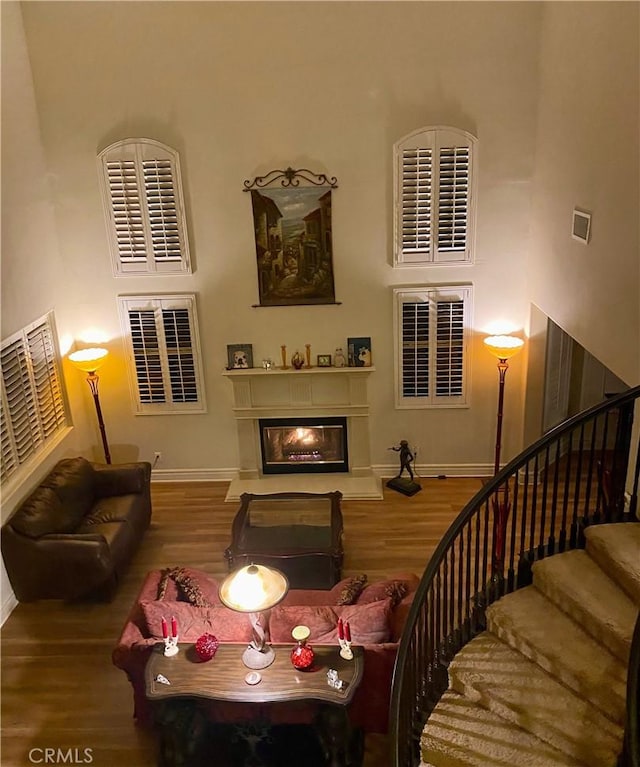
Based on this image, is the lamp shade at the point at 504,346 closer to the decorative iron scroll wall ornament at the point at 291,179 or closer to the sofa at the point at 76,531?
the decorative iron scroll wall ornament at the point at 291,179

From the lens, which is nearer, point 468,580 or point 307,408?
point 468,580

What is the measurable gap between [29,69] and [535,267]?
19.1ft

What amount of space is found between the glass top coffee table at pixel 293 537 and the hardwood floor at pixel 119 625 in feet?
1.52

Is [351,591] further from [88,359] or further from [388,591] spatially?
[88,359]

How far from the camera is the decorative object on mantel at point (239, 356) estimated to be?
8.36m

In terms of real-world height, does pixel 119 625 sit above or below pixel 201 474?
below

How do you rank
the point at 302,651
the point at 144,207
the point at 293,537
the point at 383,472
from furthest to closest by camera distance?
the point at 383,472
the point at 144,207
the point at 293,537
the point at 302,651

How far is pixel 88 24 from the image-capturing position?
284 inches

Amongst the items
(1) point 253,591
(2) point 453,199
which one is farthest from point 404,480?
(1) point 253,591

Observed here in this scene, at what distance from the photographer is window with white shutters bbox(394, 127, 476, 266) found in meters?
7.48

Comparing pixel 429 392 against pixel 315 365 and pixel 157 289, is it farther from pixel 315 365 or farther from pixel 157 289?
pixel 157 289

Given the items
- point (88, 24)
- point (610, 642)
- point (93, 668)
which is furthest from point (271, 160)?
point (610, 642)

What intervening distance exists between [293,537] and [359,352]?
246 centimetres

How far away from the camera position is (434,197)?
7660 millimetres
